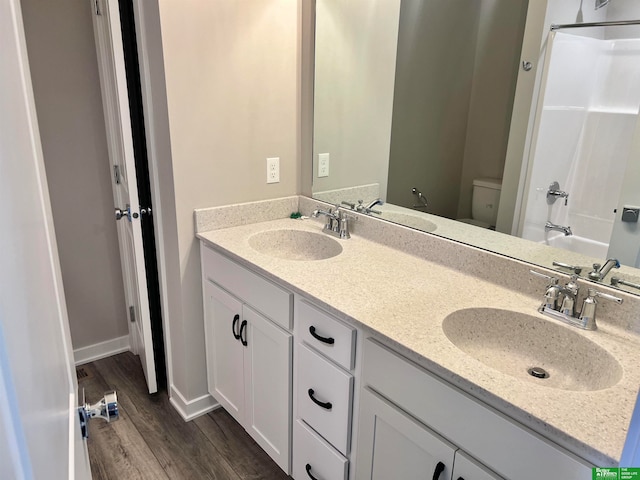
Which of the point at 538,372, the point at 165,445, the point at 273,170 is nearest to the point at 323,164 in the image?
the point at 273,170

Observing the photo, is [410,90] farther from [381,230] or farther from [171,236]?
[171,236]

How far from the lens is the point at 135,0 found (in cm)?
182

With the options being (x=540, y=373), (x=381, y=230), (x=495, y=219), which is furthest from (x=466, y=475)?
(x=381, y=230)

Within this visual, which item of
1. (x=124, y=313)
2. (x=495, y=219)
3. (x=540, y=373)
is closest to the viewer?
(x=540, y=373)

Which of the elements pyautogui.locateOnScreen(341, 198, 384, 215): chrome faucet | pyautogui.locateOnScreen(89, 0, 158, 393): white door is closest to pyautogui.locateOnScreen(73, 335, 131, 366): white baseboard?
pyautogui.locateOnScreen(89, 0, 158, 393): white door

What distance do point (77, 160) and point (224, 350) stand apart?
4.03 feet

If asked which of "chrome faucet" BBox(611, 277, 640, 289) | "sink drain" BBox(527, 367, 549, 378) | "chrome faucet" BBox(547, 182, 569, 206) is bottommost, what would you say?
"sink drain" BBox(527, 367, 549, 378)

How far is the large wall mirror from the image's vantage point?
1.28 metres

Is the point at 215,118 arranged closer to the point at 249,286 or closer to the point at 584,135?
the point at 249,286

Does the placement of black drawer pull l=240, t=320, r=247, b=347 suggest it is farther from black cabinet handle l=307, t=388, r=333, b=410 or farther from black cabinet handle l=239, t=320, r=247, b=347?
black cabinet handle l=307, t=388, r=333, b=410

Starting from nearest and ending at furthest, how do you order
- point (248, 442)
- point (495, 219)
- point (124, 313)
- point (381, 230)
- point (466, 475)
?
1. point (466, 475)
2. point (495, 219)
3. point (381, 230)
4. point (248, 442)
5. point (124, 313)

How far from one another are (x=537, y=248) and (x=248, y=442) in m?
1.45

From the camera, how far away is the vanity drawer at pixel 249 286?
161cm

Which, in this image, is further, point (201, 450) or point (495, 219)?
point (201, 450)
